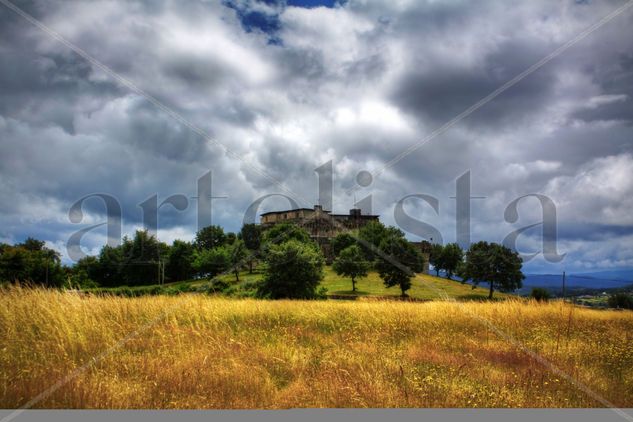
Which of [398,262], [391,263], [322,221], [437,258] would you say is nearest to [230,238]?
[322,221]

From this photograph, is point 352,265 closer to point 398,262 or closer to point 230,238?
point 398,262

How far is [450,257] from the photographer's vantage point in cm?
12044

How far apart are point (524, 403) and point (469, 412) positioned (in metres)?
1.27

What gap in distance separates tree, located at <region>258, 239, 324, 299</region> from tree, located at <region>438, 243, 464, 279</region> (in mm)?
79745

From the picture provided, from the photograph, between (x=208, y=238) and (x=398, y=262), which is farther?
(x=208, y=238)

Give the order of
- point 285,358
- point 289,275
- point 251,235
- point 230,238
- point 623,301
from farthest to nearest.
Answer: point 251,235 < point 230,238 < point 289,275 < point 623,301 < point 285,358

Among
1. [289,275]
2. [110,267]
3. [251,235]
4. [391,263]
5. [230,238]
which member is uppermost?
[251,235]

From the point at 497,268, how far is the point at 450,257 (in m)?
51.1

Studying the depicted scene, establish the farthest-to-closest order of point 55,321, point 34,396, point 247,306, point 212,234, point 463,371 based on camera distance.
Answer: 1. point 212,234
2. point 247,306
3. point 55,321
4. point 463,371
5. point 34,396

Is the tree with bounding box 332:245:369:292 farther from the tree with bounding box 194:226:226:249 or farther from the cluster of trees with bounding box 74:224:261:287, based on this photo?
the tree with bounding box 194:226:226:249

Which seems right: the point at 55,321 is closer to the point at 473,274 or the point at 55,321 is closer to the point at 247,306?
the point at 247,306

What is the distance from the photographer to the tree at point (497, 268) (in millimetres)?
69062

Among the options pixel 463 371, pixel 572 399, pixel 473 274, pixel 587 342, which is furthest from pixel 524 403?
pixel 473 274

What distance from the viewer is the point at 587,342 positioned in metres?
11.1
